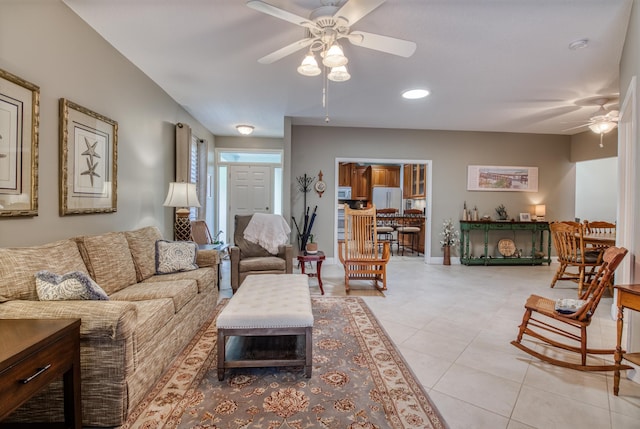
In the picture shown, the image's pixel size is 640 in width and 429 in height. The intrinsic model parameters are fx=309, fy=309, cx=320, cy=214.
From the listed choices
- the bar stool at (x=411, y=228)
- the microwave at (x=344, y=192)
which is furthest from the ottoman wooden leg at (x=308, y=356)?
the microwave at (x=344, y=192)

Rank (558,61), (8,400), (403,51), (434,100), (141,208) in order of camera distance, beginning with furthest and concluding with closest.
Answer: (434,100) < (141,208) < (558,61) < (403,51) < (8,400)

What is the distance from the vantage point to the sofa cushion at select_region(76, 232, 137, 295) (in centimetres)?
224

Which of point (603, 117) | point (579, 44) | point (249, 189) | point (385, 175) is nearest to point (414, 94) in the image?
point (579, 44)

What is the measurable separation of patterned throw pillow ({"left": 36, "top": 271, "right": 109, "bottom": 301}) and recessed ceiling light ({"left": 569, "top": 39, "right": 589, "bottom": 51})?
158 inches

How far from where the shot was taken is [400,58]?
2.99m

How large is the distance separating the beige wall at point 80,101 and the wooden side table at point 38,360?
0.95 m

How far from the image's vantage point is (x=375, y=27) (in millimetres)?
2461

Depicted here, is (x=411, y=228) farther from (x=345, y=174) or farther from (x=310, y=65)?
(x=310, y=65)

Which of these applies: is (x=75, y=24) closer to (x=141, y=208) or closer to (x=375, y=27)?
(x=141, y=208)

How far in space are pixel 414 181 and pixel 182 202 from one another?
585 cm

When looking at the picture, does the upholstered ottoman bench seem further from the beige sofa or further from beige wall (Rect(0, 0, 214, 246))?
beige wall (Rect(0, 0, 214, 246))

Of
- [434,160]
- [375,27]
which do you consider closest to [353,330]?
[375,27]

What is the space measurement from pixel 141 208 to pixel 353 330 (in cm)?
266

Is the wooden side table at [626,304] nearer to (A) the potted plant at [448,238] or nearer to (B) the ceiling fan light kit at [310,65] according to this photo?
(B) the ceiling fan light kit at [310,65]
